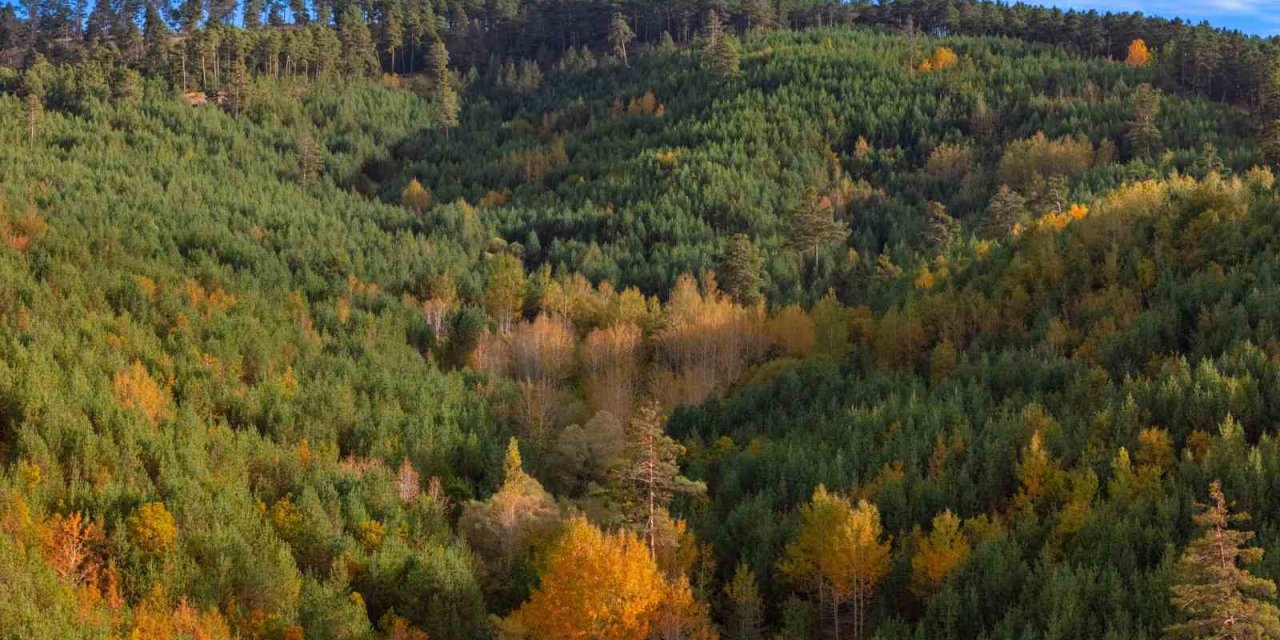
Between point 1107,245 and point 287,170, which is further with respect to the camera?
point 287,170

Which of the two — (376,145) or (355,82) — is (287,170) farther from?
(355,82)

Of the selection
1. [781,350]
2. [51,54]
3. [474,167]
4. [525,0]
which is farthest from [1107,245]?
[51,54]

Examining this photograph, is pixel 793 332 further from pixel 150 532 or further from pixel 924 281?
pixel 150 532

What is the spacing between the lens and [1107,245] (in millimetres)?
72062

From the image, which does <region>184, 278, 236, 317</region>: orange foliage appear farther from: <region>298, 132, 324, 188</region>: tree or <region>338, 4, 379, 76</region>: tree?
<region>338, 4, 379, 76</region>: tree

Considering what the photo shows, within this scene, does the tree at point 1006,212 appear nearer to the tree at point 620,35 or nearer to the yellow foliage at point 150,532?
the tree at point 620,35

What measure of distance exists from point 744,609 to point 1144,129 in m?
86.0

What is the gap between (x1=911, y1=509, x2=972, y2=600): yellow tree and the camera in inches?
1699

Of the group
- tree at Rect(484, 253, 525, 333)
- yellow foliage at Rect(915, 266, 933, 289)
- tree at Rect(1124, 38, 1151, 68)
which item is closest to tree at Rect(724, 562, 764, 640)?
yellow foliage at Rect(915, 266, 933, 289)

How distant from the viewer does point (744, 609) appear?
4275cm

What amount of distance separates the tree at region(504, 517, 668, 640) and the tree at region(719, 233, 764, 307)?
49295 mm

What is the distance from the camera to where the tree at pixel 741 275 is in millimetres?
87562

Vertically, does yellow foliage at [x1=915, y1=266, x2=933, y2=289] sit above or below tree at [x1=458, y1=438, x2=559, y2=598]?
above

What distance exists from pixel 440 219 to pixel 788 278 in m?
39.9
